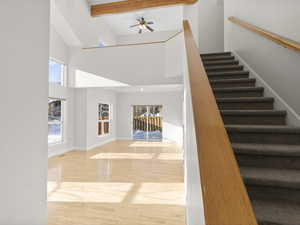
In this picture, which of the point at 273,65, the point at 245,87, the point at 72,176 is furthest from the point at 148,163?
the point at 273,65

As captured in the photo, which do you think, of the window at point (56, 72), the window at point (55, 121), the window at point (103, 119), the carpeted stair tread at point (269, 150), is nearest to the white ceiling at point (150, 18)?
the window at point (56, 72)

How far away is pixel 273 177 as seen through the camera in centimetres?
123

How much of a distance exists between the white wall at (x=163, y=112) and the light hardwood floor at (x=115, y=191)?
3.05 meters

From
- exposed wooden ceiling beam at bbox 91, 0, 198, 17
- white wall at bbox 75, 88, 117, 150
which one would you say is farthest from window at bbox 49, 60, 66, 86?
exposed wooden ceiling beam at bbox 91, 0, 198, 17

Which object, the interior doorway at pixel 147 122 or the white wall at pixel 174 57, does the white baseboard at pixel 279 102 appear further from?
the interior doorway at pixel 147 122

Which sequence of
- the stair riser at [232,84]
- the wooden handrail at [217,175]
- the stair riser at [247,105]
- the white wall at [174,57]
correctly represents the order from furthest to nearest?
the white wall at [174,57], the stair riser at [232,84], the stair riser at [247,105], the wooden handrail at [217,175]

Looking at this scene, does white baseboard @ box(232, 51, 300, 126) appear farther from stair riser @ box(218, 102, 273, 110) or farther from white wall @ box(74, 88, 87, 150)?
white wall @ box(74, 88, 87, 150)

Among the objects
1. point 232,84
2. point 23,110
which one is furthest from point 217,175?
point 232,84

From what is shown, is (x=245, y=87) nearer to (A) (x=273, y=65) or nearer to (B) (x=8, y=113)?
(A) (x=273, y=65)

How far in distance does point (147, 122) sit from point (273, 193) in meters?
7.73

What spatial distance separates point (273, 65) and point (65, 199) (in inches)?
143

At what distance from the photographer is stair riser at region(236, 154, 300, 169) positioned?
1.41 metres

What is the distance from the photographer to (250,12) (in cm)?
305

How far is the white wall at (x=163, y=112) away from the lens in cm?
806
